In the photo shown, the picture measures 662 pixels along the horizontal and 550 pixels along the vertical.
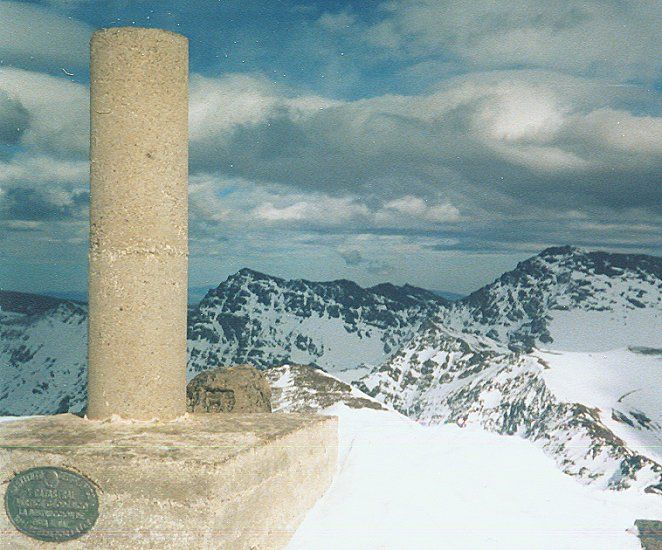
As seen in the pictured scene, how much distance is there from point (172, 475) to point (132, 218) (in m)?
4.74

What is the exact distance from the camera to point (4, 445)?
11414 millimetres

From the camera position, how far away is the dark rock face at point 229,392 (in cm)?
1811

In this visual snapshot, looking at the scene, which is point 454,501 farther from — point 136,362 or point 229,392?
point 136,362

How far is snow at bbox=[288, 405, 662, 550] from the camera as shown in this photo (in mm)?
13734

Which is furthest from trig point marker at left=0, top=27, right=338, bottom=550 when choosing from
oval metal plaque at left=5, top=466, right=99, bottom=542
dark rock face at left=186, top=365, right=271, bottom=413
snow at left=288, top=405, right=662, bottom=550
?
dark rock face at left=186, top=365, right=271, bottom=413

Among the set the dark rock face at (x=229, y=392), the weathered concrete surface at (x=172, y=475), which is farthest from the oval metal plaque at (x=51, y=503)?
the dark rock face at (x=229, y=392)

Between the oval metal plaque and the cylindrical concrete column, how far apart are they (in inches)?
70.7

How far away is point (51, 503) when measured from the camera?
1107cm

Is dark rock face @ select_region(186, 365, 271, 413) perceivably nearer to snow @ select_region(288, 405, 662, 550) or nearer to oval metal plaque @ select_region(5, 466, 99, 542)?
snow @ select_region(288, 405, 662, 550)

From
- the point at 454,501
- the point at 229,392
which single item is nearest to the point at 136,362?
the point at 229,392

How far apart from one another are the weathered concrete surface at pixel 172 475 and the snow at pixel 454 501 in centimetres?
168

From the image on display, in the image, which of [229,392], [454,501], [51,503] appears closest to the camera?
[51,503]

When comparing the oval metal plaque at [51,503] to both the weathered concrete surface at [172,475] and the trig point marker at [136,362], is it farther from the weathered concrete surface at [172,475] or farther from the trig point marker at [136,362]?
the weathered concrete surface at [172,475]

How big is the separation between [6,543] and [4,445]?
1646 millimetres
